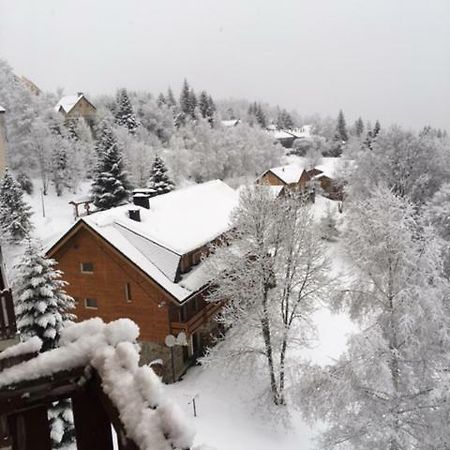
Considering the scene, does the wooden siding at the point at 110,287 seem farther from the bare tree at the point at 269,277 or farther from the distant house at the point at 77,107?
the distant house at the point at 77,107

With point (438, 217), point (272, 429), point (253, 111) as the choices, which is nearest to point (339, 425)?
point (272, 429)

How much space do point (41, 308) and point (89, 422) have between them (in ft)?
40.2

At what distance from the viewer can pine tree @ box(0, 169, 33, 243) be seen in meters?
37.4

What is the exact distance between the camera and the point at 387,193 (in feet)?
52.0

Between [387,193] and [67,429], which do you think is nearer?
[67,429]

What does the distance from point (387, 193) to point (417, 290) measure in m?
4.07

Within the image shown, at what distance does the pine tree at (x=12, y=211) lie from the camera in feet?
123

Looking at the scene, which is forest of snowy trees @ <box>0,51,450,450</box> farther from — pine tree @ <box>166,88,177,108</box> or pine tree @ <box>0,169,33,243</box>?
pine tree @ <box>166,88,177,108</box>

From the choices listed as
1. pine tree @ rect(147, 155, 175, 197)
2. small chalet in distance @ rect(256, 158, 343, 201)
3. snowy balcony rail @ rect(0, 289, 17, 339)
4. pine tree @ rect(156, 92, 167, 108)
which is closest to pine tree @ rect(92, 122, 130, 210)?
pine tree @ rect(147, 155, 175, 197)

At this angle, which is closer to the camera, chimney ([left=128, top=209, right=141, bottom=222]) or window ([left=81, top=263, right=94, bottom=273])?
window ([left=81, top=263, right=94, bottom=273])

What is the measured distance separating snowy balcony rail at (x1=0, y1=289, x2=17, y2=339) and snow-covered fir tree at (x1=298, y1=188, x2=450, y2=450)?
36.2ft

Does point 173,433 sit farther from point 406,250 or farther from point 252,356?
point 252,356

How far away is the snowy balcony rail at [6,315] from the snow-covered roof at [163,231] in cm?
1654

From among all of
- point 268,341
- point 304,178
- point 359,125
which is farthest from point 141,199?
point 359,125
